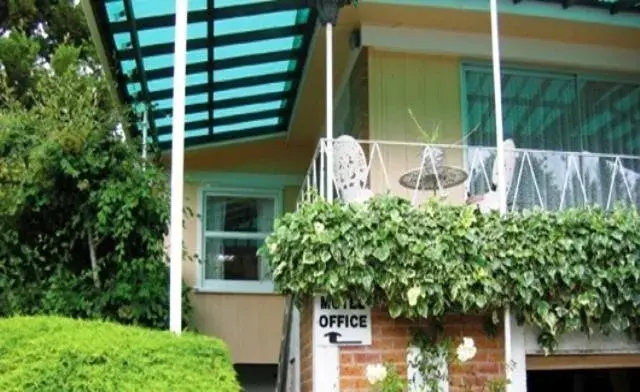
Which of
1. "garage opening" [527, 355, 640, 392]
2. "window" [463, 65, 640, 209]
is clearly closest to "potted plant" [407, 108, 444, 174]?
"window" [463, 65, 640, 209]

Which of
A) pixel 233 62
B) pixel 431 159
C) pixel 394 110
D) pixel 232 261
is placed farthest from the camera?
pixel 232 261

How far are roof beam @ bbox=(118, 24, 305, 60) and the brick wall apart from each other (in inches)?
138

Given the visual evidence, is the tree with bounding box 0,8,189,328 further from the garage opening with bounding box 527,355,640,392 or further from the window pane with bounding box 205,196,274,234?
the garage opening with bounding box 527,355,640,392

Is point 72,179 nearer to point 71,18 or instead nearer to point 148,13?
point 148,13

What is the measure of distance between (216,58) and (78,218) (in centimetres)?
222

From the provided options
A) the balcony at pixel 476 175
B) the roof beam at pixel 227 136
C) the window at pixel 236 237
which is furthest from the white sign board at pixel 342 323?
the roof beam at pixel 227 136

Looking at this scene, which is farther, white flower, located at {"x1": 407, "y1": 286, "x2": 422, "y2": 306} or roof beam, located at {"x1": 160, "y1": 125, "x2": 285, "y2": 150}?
roof beam, located at {"x1": 160, "y1": 125, "x2": 285, "y2": 150}

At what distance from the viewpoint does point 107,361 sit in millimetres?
4809

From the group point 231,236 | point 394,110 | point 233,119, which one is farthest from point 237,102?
point 394,110

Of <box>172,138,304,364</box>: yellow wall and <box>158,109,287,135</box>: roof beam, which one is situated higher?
<box>158,109,287,135</box>: roof beam

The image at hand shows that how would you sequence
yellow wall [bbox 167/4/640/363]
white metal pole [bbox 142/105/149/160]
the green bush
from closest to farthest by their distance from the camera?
the green bush
yellow wall [bbox 167/4/640/363]
white metal pole [bbox 142/105/149/160]

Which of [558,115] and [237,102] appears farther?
[237,102]

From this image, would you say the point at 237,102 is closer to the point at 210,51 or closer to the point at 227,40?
Result: the point at 210,51

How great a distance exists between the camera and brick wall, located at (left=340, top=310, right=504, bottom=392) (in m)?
5.70
